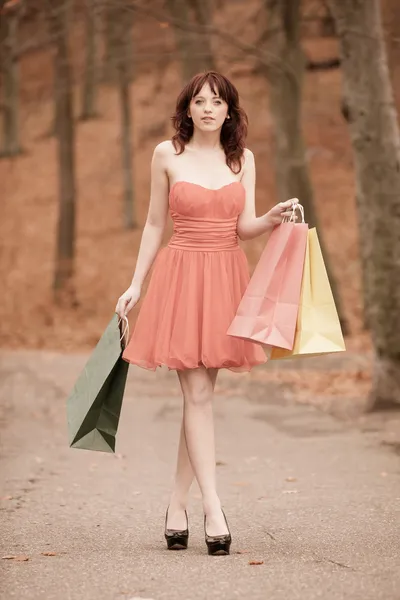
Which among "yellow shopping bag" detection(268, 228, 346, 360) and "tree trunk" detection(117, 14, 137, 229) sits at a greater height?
"tree trunk" detection(117, 14, 137, 229)

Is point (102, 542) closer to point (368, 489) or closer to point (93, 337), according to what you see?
point (368, 489)

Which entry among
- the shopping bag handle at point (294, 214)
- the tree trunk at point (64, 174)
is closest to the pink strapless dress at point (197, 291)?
the shopping bag handle at point (294, 214)

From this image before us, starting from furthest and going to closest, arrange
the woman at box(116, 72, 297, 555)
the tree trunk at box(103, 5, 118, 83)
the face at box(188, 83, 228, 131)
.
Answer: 1. the tree trunk at box(103, 5, 118, 83)
2. the face at box(188, 83, 228, 131)
3. the woman at box(116, 72, 297, 555)

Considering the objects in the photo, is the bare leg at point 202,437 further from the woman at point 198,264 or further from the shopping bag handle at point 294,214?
the shopping bag handle at point 294,214

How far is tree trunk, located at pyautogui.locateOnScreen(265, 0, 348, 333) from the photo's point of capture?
19.5 meters

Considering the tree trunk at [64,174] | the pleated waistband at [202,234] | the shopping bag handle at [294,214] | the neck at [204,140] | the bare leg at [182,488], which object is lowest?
the bare leg at [182,488]

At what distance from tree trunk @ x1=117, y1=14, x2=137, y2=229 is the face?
19424mm

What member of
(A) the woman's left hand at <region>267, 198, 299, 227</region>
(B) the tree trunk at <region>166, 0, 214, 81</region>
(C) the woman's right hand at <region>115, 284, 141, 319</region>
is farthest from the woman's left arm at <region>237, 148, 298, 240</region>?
(B) the tree trunk at <region>166, 0, 214, 81</region>

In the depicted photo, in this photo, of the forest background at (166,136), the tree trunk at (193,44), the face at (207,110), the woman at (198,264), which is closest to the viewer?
the woman at (198,264)

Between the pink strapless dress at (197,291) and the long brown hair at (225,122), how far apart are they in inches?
7.3

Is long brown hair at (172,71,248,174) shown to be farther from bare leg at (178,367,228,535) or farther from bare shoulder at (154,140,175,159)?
bare leg at (178,367,228,535)

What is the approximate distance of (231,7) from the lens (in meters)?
48.7

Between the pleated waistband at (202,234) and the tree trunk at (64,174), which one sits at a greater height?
the tree trunk at (64,174)

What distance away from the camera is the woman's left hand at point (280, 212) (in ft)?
18.3
